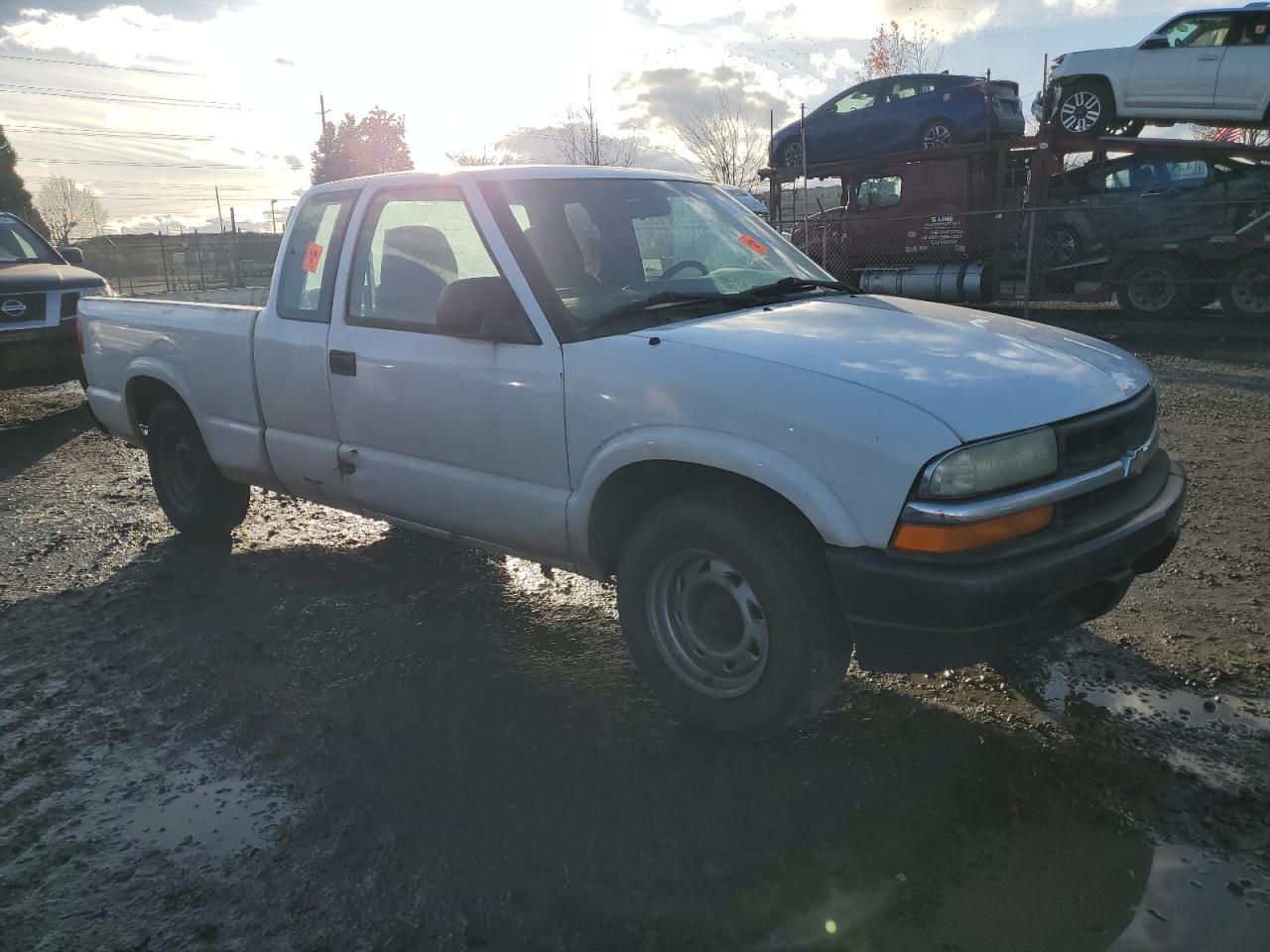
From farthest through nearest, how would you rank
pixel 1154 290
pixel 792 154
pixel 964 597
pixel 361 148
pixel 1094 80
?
pixel 361 148, pixel 792 154, pixel 1094 80, pixel 1154 290, pixel 964 597

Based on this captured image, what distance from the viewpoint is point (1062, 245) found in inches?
539

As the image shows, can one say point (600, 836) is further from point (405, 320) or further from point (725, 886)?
point (405, 320)

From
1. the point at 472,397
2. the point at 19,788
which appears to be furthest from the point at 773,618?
the point at 19,788

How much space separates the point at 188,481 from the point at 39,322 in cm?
499

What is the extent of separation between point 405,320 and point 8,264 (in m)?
8.17

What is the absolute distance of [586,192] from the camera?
394cm

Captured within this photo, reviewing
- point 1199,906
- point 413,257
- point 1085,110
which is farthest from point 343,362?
point 1085,110

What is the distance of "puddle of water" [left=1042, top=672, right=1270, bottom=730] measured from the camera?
10.6ft

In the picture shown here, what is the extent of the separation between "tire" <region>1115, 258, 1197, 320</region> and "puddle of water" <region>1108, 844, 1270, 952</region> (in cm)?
1199

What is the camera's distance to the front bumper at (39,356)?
884cm

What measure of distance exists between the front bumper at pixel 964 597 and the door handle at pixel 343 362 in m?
2.30

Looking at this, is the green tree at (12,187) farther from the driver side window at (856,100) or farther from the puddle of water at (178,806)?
the puddle of water at (178,806)

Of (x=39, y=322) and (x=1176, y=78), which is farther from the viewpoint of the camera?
(x=1176, y=78)

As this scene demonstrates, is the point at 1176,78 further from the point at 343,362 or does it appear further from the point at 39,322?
the point at 39,322
